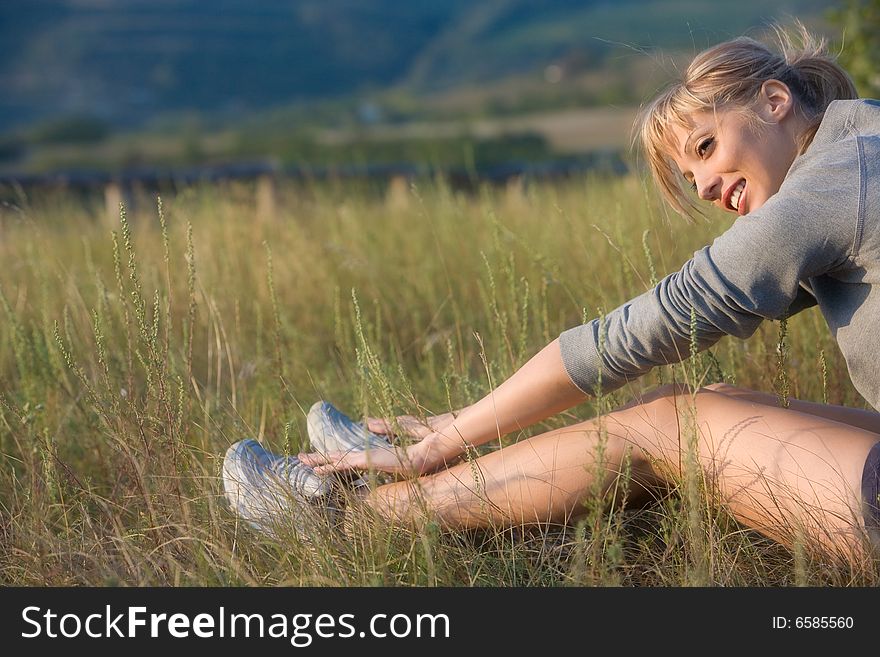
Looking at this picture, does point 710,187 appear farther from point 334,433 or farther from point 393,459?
point 334,433

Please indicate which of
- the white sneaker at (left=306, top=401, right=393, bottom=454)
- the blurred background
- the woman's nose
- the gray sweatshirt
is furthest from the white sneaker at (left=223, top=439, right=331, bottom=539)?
the blurred background

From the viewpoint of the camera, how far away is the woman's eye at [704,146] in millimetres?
1893

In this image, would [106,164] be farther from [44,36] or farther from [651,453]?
[44,36]

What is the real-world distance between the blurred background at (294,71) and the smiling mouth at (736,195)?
22140 millimetres

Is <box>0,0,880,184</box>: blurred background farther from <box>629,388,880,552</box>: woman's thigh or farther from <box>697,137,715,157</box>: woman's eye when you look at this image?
<box>629,388,880,552</box>: woman's thigh

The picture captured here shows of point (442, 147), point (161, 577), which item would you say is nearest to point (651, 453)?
point (161, 577)

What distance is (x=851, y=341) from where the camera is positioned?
178 centimetres

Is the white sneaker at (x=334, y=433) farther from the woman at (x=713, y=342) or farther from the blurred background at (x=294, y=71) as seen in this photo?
the blurred background at (x=294, y=71)

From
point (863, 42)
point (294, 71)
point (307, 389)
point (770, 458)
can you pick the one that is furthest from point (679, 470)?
point (294, 71)

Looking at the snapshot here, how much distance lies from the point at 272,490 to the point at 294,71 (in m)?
90.4

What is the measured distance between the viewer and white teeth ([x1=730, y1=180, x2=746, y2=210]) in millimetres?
1908

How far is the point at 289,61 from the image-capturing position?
9031cm

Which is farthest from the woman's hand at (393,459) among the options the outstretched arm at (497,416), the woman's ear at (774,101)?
the woman's ear at (774,101)
